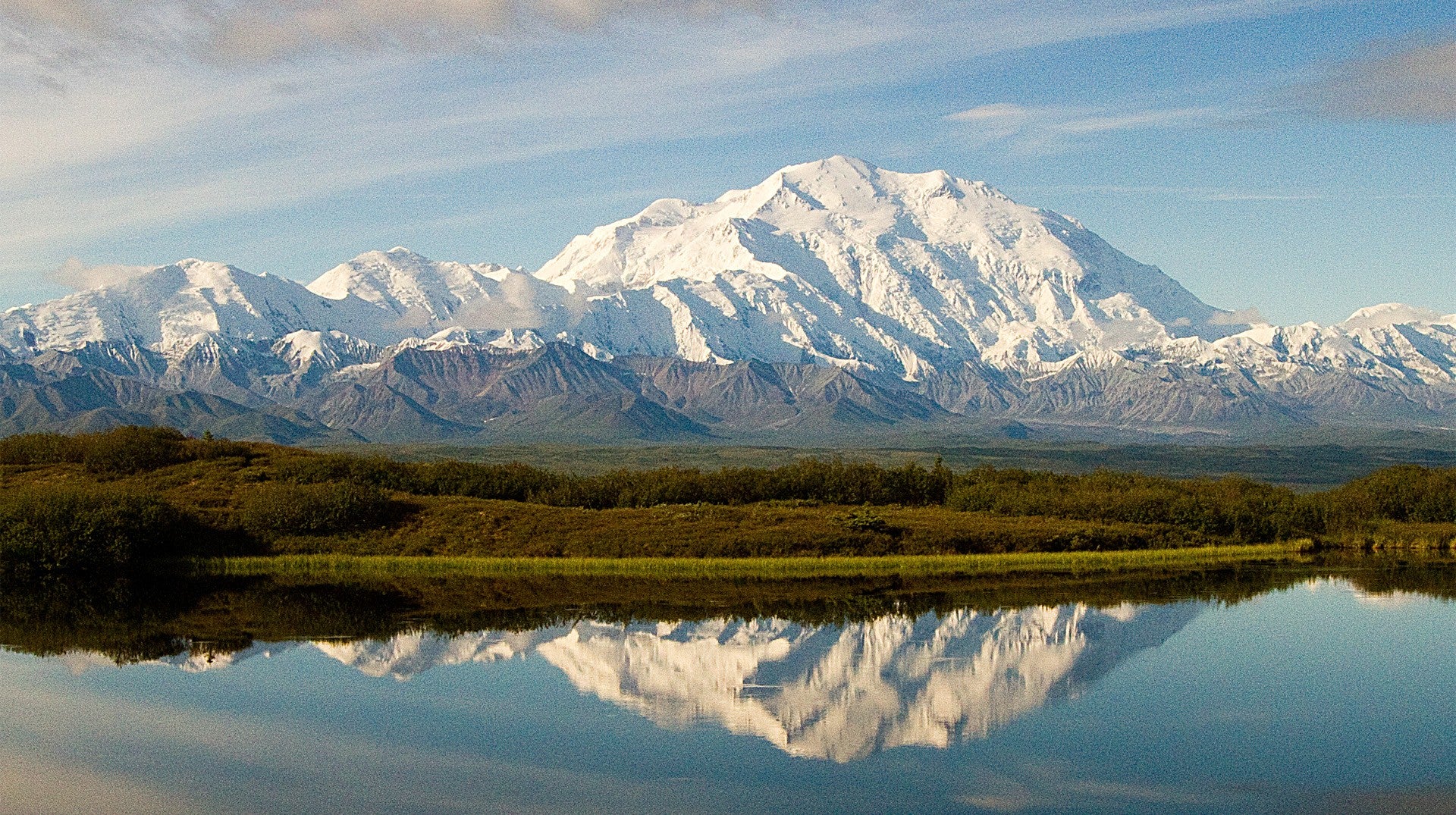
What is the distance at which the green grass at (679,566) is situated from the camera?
96.6 m

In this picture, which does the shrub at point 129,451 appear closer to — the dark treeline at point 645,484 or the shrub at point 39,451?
the shrub at point 39,451

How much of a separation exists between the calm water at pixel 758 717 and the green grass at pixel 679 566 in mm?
22815

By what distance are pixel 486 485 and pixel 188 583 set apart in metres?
38.2

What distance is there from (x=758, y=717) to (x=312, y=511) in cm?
6426

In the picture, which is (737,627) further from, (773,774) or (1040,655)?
(773,774)

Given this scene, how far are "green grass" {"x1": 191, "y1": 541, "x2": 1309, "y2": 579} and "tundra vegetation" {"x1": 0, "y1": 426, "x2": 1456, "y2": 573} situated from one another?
2.23 m

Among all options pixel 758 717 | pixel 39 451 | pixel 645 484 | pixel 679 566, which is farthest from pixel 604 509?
pixel 758 717

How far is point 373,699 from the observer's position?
2133 inches

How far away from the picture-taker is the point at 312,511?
107 m

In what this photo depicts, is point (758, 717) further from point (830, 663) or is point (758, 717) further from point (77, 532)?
point (77, 532)

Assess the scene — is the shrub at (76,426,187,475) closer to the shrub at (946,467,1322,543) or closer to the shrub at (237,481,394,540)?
the shrub at (237,481,394,540)

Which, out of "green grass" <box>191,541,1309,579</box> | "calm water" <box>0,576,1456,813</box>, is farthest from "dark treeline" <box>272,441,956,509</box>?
"calm water" <box>0,576,1456,813</box>

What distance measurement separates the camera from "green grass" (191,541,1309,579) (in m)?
96.6

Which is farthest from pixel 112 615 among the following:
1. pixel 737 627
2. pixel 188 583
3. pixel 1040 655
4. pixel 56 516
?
pixel 1040 655
